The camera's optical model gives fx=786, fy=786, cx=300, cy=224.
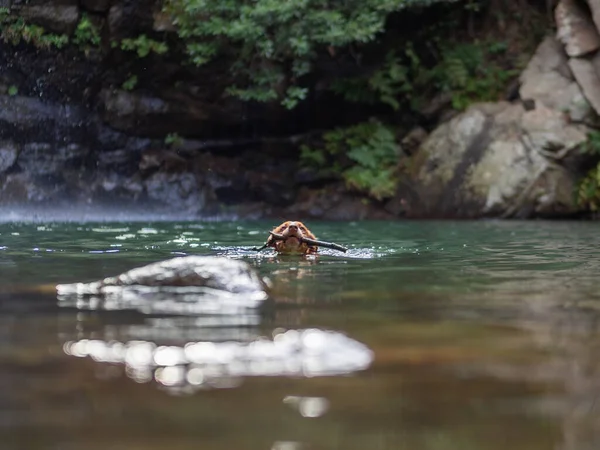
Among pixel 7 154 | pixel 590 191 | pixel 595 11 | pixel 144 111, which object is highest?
pixel 595 11

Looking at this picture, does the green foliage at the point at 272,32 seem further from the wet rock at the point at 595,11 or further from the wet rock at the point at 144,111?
the wet rock at the point at 595,11

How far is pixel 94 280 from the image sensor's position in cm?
582

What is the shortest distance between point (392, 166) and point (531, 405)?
1666 cm

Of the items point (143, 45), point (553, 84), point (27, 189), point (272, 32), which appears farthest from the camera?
point (27, 189)

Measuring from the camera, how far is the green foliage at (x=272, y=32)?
17.1 meters

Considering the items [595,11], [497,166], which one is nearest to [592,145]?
[497,166]

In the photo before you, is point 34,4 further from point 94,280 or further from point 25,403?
point 25,403

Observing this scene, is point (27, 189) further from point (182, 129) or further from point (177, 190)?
point (182, 129)

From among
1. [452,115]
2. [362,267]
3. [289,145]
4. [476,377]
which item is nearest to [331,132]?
[289,145]

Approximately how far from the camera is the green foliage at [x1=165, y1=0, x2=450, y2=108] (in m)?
17.1

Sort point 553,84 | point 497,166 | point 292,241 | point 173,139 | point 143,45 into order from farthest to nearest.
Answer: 1. point 173,139
2. point 143,45
3. point 553,84
4. point 497,166
5. point 292,241

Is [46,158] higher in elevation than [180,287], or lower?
higher

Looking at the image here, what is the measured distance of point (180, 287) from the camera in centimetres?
514

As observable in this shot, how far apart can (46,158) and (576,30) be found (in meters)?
12.9
